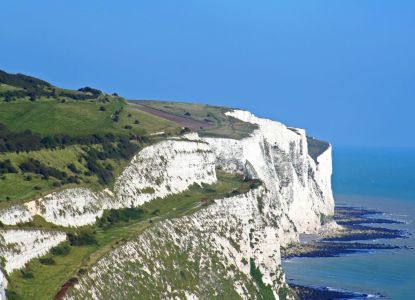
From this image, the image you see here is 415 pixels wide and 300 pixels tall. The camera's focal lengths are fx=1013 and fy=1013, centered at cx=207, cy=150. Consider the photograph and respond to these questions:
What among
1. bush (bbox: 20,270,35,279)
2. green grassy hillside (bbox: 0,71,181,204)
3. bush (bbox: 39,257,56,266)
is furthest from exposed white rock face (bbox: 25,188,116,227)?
bush (bbox: 20,270,35,279)

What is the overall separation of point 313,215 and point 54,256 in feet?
361

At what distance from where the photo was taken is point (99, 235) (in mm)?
87000

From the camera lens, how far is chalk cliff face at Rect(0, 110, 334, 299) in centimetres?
7875

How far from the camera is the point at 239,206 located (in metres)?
108

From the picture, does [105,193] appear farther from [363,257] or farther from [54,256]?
[363,257]

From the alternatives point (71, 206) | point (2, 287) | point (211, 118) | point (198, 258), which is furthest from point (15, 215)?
point (211, 118)

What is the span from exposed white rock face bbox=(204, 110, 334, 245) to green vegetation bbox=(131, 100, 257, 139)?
2526 millimetres

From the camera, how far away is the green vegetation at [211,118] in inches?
6102

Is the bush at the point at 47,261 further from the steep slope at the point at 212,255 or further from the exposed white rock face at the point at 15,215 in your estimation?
the exposed white rock face at the point at 15,215

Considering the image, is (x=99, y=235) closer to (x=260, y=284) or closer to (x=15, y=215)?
(x=15, y=215)

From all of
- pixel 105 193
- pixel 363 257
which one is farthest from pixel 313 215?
pixel 105 193

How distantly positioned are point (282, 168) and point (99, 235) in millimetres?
89379

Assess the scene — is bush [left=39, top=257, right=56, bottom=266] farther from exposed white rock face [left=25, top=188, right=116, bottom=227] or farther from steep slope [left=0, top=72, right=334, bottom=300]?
exposed white rock face [left=25, top=188, right=116, bottom=227]

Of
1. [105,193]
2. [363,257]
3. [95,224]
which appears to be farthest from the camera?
[363,257]
